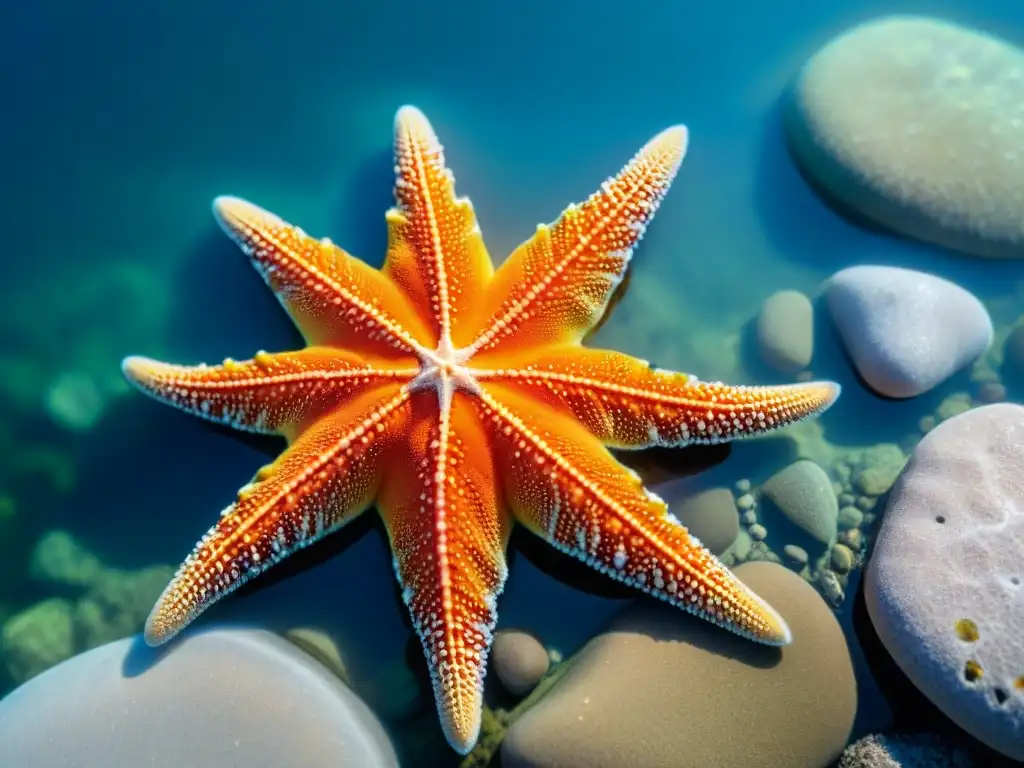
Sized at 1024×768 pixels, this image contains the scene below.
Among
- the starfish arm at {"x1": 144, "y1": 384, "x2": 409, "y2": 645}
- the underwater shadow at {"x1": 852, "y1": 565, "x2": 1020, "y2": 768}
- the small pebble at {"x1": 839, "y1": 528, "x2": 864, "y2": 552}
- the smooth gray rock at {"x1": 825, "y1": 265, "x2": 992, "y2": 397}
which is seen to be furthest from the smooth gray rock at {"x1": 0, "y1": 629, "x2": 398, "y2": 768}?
the smooth gray rock at {"x1": 825, "y1": 265, "x2": 992, "y2": 397}

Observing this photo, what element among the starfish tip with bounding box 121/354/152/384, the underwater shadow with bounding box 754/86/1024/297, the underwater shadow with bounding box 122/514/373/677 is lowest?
the underwater shadow with bounding box 122/514/373/677

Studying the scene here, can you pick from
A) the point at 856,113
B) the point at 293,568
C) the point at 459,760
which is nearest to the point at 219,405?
the point at 293,568

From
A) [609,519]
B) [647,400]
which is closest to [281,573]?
[609,519]

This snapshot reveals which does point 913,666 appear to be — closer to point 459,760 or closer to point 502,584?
point 502,584

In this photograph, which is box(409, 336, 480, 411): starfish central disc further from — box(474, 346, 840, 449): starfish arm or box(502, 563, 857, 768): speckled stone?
box(502, 563, 857, 768): speckled stone

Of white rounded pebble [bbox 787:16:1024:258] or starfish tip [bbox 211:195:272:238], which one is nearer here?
starfish tip [bbox 211:195:272:238]

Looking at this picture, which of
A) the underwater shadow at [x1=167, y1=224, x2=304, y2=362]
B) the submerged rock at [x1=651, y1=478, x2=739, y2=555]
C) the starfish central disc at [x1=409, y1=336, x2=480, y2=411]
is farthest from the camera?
the underwater shadow at [x1=167, y1=224, x2=304, y2=362]

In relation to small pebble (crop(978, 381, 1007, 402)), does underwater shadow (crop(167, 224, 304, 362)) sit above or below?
above
